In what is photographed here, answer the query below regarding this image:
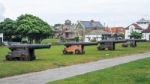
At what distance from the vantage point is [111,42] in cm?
5453

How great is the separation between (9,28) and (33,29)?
392 inches

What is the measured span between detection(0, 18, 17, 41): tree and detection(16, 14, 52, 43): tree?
3729mm

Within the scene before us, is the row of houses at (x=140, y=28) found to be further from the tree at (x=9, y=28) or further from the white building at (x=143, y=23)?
the tree at (x=9, y=28)

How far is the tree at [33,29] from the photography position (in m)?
91.6

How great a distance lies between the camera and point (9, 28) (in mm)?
99938

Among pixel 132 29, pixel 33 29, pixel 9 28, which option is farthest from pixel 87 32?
pixel 33 29

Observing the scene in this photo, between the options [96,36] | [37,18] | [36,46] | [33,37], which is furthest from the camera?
[96,36]

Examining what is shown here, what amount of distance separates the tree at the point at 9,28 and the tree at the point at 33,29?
373cm

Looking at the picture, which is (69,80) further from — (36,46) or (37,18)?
(37,18)

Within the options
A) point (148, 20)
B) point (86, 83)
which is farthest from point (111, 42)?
point (148, 20)

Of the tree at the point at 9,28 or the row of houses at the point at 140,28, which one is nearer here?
the tree at the point at 9,28

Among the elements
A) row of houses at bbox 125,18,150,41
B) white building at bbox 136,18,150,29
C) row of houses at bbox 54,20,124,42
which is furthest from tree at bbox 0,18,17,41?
white building at bbox 136,18,150,29

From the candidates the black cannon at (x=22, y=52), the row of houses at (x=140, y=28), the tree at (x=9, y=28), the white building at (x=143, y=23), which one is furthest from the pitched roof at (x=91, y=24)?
the black cannon at (x=22, y=52)

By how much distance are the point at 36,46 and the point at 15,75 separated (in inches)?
359
